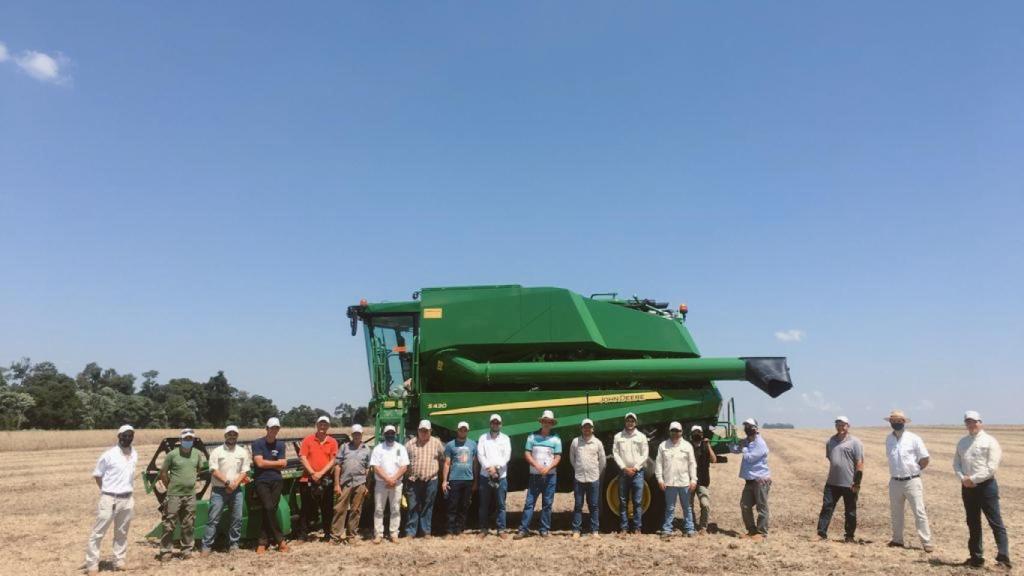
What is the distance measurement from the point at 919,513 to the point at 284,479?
8.34m

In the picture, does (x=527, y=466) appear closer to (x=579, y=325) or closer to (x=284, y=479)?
(x=579, y=325)

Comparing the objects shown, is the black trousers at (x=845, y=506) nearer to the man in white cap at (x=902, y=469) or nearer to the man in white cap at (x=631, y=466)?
the man in white cap at (x=902, y=469)

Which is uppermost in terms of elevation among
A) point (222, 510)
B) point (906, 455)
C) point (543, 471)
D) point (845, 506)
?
point (906, 455)

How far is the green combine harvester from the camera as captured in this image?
10547 millimetres

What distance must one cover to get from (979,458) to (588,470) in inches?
185

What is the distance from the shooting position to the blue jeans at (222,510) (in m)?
8.46

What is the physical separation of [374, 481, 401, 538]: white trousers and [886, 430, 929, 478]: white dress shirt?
21.3 feet

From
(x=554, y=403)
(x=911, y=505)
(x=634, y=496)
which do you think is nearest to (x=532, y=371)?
(x=554, y=403)

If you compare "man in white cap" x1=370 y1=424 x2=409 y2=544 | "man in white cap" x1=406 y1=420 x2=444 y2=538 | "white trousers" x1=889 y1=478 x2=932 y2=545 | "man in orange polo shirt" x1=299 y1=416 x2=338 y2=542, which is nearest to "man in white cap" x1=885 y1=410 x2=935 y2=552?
"white trousers" x1=889 y1=478 x2=932 y2=545

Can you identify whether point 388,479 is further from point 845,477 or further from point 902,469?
point 902,469

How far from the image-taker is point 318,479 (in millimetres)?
9109

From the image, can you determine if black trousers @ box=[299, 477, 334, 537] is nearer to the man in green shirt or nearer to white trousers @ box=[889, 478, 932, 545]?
the man in green shirt

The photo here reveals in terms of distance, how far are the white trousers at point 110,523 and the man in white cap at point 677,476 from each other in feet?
22.4

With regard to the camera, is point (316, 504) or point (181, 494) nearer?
point (181, 494)
